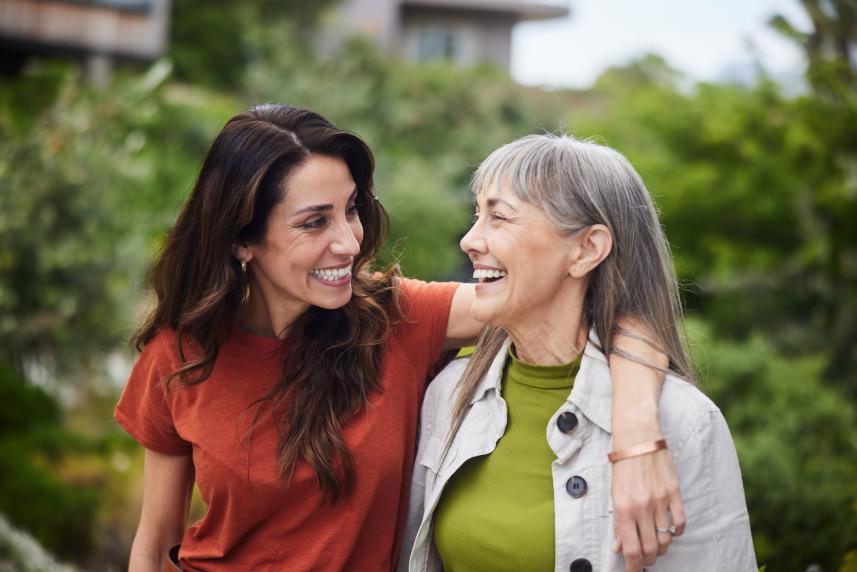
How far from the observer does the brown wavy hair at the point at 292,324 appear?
2625 mm

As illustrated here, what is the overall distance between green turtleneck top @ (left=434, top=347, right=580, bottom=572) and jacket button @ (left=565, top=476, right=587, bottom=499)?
67 millimetres

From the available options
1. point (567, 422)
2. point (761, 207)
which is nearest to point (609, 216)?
point (567, 422)

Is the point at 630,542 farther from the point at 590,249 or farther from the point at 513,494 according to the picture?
the point at 590,249

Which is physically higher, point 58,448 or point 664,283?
point 664,283

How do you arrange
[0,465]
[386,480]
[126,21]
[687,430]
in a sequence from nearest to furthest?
[687,430] < [386,480] < [0,465] < [126,21]

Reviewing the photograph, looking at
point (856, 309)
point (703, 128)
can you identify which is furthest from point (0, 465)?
point (703, 128)

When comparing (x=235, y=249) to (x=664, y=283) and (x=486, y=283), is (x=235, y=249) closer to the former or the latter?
(x=486, y=283)

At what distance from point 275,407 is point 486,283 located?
2.18 feet

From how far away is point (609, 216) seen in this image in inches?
94.8

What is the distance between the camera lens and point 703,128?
412 inches

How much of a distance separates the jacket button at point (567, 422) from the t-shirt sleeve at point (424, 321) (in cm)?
55

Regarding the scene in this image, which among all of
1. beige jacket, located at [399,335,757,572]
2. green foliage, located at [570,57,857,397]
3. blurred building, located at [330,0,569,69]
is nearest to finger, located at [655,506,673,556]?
beige jacket, located at [399,335,757,572]

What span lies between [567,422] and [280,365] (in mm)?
842

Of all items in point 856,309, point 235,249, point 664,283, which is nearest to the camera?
point 664,283
